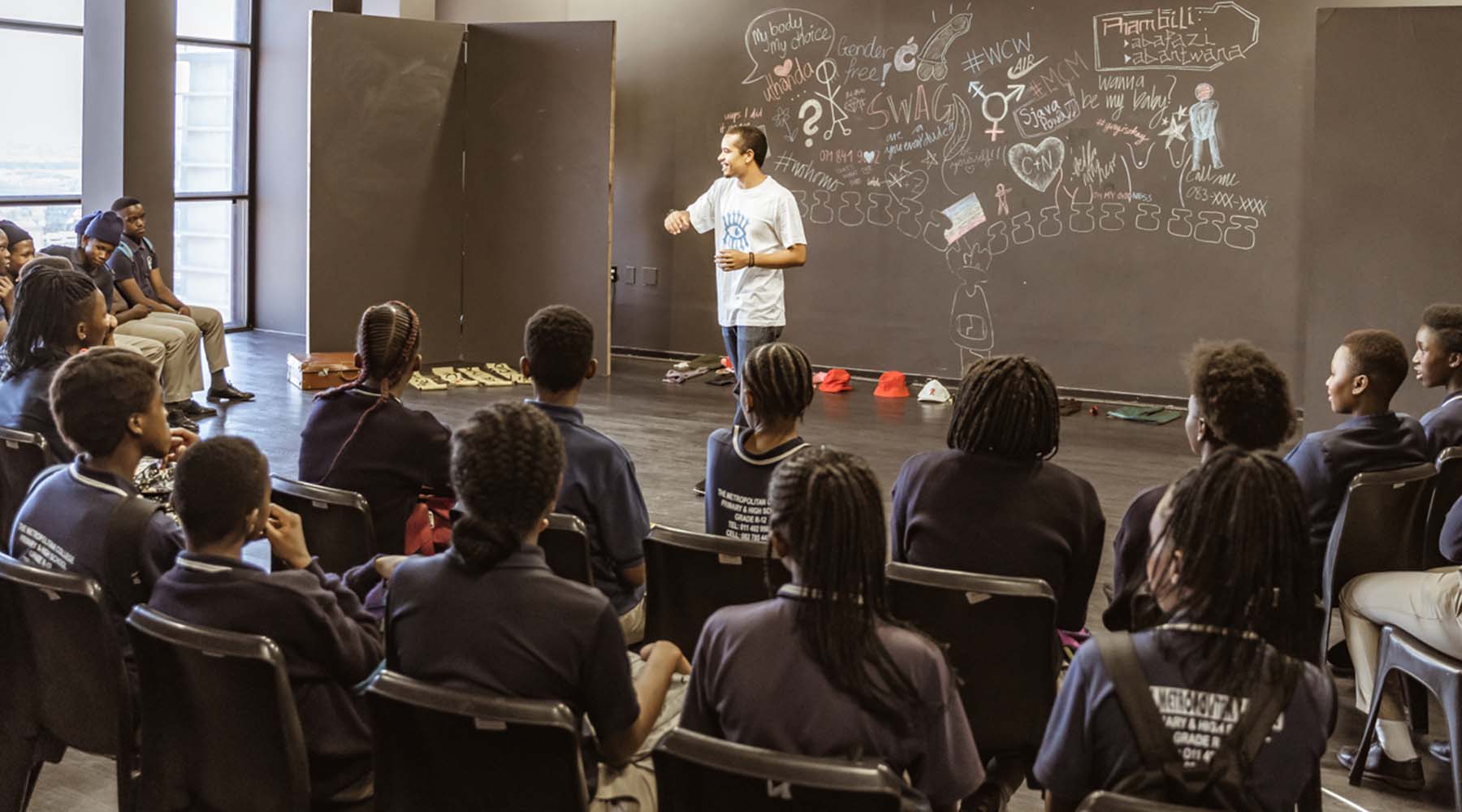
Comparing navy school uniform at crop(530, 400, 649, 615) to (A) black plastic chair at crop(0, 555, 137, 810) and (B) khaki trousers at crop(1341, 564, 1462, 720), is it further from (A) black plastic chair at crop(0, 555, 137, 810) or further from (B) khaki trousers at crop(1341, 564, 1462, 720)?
(B) khaki trousers at crop(1341, 564, 1462, 720)

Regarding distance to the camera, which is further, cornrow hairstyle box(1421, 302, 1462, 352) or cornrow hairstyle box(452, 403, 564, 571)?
cornrow hairstyle box(1421, 302, 1462, 352)

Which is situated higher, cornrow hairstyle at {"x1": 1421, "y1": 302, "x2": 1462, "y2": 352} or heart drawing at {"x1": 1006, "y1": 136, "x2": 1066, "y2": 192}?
heart drawing at {"x1": 1006, "y1": 136, "x2": 1066, "y2": 192}

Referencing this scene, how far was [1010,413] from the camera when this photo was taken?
10.3 ft

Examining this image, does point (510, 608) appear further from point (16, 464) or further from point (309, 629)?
point (16, 464)

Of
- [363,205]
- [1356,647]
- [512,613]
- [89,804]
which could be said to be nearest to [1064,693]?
[512,613]

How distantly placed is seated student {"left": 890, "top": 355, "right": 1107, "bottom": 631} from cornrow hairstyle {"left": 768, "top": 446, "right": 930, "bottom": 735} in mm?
969

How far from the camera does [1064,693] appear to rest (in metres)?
2.08

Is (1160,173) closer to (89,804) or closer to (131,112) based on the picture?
(131,112)

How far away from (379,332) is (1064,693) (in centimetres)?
221

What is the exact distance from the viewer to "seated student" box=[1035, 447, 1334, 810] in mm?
2002

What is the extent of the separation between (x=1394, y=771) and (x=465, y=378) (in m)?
6.62

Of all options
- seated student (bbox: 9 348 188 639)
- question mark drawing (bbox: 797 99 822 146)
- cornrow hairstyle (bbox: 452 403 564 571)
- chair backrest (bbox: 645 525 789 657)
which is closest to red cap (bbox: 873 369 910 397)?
question mark drawing (bbox: 797 99 822 146)

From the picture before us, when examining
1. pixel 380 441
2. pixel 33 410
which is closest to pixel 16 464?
pixel 33 410

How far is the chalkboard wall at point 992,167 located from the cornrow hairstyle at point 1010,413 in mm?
6082
